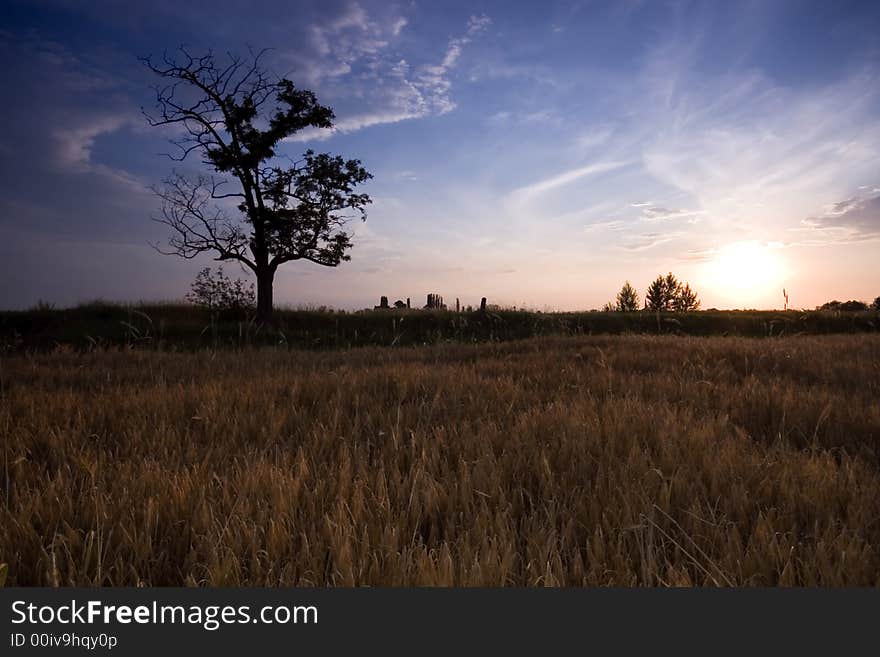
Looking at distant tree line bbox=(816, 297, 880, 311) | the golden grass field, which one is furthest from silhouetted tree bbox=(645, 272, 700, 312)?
the golden grass field

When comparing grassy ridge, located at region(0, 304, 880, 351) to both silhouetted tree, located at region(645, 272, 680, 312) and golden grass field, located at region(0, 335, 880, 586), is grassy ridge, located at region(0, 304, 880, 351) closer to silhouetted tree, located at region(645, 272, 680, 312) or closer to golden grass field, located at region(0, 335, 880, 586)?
golden grass field, located at region(0, 335, 880, 586)

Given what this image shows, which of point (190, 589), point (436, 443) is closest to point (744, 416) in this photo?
point (436, 443)

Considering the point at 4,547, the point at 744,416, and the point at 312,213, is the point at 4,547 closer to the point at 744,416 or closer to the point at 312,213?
the point at 744,416

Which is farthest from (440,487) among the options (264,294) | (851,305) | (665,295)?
(665,295)

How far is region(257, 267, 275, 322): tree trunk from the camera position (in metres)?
19.7

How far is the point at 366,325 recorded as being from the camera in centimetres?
2144

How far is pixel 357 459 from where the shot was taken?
2.26m

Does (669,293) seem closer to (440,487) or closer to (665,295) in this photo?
(665,295)

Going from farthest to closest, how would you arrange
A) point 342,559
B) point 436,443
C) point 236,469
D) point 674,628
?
point 436,443 < point 236,469 < point 342,559 < point 674,628

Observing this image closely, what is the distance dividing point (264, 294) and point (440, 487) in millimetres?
19502

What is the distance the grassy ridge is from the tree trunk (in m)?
0.65

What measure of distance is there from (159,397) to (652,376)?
4.53 meters

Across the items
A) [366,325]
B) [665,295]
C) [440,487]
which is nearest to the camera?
[440,487]

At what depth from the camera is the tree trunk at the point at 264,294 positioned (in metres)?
19.7
